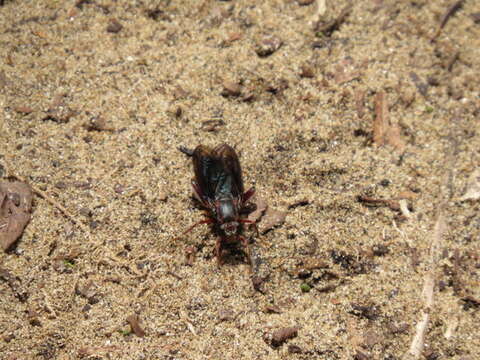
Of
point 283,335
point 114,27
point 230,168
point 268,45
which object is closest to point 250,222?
point 230,168

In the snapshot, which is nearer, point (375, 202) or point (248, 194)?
point (248, 194)

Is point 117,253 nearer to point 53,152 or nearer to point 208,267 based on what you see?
point 208,267

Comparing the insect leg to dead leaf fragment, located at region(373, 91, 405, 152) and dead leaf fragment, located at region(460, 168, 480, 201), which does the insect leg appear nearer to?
dead leaf fragment, located at region(373, 91, 405, 152)

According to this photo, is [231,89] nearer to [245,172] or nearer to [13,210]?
[245,172]

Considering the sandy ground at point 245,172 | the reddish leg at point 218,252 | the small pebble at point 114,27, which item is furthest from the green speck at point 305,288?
the small pebble at point 114,27

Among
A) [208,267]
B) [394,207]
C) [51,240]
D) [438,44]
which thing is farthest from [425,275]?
[51,240]

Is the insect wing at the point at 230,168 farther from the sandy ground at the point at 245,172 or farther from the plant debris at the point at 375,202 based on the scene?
the plant debris at the point at 375,202
